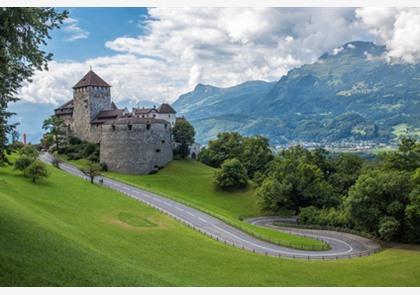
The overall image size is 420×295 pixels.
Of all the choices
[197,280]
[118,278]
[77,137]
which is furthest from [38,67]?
[77,137]

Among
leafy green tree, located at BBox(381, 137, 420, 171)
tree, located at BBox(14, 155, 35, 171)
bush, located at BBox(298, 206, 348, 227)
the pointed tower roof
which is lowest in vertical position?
bush, located at BBox(298, 206, 348, 227)

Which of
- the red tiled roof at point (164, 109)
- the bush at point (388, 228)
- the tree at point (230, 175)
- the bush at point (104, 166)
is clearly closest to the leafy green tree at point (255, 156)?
the tree at point (230, 175)

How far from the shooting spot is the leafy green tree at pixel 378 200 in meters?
54.4

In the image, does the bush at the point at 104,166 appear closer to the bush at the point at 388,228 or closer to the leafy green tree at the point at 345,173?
the leafy green tree at the point at 345,173

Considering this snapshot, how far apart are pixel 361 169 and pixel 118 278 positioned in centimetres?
6377

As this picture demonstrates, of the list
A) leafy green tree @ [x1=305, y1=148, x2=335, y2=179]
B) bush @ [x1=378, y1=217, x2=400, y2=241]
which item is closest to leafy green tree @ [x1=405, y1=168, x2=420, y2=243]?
bush @ [x1=378, y1=217, x2=400, y2=241]

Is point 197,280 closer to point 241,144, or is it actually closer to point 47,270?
point 47,270

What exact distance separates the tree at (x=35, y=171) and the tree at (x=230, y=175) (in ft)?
106

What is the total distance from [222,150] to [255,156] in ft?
31.4

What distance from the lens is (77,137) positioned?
105m

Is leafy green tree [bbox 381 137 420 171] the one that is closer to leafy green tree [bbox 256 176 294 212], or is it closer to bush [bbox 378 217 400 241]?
bush [bbox 378 217 400 241]

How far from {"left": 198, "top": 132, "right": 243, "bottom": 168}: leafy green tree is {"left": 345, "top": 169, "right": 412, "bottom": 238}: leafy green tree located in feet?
147

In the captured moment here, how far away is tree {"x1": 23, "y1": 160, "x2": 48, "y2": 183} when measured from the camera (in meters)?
59.8

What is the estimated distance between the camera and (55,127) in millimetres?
100125
